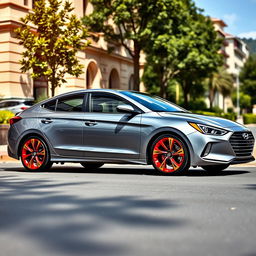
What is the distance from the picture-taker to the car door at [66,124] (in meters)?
10.3

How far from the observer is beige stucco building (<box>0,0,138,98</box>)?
2880 centimetres

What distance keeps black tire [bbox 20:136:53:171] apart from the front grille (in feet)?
11.3

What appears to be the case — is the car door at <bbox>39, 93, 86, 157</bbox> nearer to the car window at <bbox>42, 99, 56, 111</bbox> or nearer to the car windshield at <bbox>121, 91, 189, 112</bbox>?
the car window at <bbox>42, 99, 56, 111</bbox>

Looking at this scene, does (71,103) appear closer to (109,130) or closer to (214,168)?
(109,130)

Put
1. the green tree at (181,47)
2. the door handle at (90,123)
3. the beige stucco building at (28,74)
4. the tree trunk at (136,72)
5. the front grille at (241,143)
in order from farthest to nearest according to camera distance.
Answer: the green tree at (181,47) → the tree trunk at (136,72) → the beige stucco building at (28,74) → the door handle at (90,123) → the front grille at (241,143)

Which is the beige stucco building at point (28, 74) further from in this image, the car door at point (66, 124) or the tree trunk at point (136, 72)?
the car door at point (66, 124)

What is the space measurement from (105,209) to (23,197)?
4.87 ft

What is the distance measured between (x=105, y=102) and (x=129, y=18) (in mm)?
24274

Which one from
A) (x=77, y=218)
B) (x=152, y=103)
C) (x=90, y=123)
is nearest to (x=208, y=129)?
(x=152, y=103)

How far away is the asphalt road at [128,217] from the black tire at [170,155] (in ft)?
1.95

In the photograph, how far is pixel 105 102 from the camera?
1023 centimetres

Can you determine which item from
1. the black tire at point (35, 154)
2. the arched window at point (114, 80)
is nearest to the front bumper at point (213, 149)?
the black tire at point (35, 154)

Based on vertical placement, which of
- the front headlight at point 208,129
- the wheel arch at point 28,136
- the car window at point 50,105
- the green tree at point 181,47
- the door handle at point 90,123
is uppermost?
the green tree at point 181,47

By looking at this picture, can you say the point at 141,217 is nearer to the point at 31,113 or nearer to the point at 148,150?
the point at 148,150
